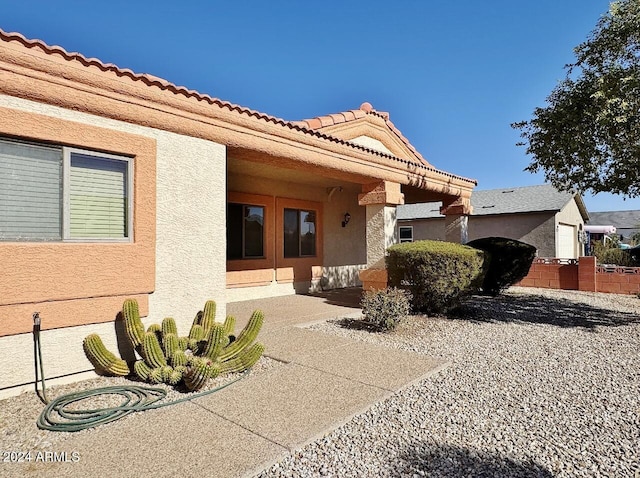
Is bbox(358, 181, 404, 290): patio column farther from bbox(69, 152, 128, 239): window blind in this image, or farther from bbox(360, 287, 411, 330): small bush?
bbox(69, 152, 128, 239): window blind

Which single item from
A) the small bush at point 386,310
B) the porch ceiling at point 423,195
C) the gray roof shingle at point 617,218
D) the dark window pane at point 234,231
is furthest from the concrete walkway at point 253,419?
the gray roof shingle at point 617,218

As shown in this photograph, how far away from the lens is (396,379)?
512 cm

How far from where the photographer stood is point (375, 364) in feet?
18.9

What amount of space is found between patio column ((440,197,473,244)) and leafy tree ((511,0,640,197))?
338 cm

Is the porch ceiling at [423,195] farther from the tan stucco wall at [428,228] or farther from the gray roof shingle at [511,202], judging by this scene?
the tan stucco wall at [428,228]

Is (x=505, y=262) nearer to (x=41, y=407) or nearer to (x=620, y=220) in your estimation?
(x=41, y=407)

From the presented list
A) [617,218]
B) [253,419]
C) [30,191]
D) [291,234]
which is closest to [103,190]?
[30,191]

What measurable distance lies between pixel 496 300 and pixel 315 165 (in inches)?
314

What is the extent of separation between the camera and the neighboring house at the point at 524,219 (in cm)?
2144

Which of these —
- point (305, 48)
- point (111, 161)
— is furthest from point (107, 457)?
point (305, 48)

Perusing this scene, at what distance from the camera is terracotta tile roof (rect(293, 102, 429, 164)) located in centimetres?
1021

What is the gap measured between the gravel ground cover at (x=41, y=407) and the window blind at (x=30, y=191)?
1900mm

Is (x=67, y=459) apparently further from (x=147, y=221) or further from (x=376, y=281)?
(x=376, y=281)

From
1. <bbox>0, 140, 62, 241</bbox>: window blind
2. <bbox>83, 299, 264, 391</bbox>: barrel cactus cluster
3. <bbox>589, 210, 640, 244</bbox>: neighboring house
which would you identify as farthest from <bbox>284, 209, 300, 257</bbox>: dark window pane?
<bbox>589, 210, 640, 244</bbox>: neighboring house
